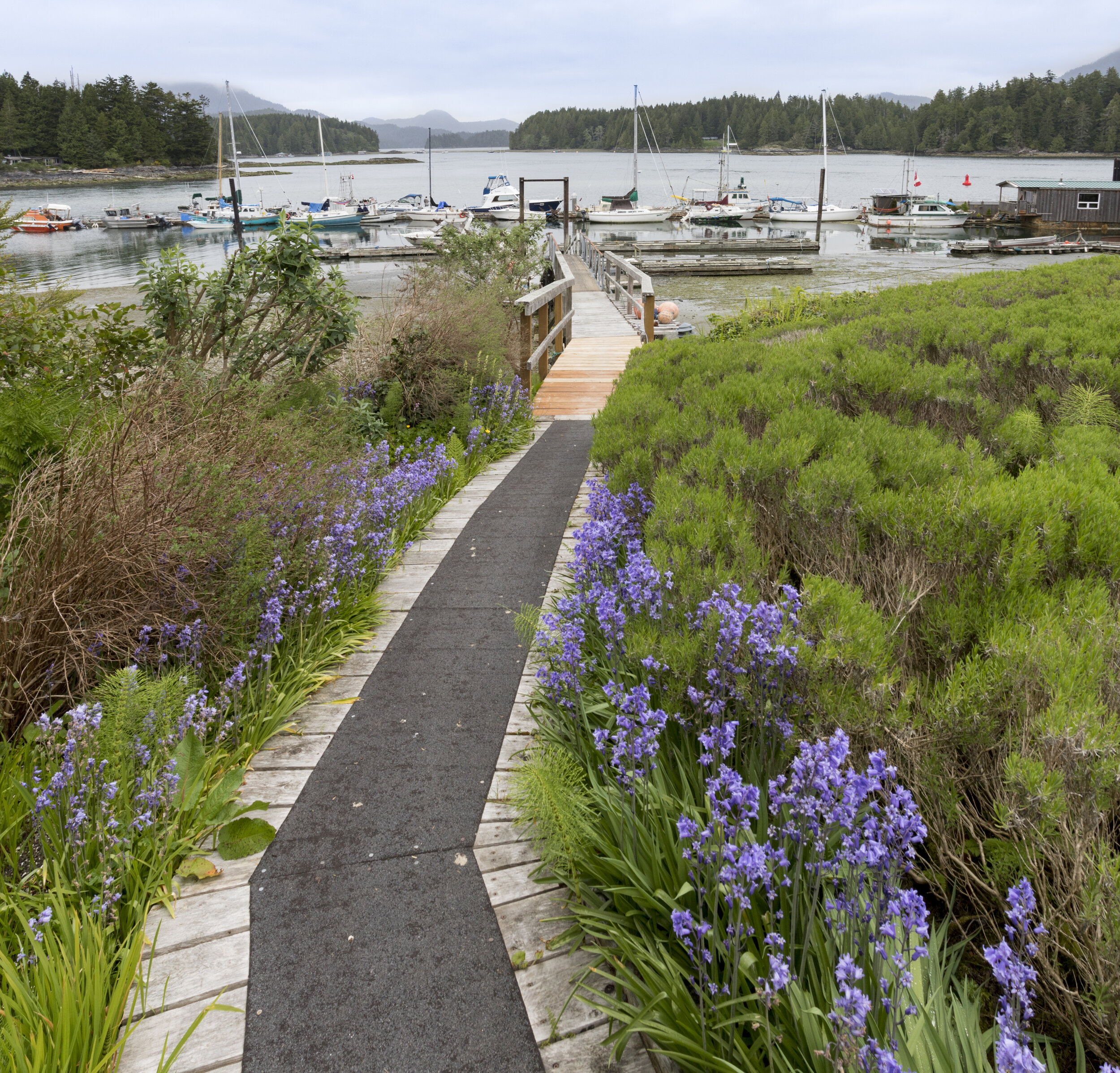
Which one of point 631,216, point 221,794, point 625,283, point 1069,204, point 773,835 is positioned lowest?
point 221,794

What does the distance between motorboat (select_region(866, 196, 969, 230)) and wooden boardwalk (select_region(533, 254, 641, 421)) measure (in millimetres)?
49857

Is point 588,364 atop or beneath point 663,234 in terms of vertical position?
beneath

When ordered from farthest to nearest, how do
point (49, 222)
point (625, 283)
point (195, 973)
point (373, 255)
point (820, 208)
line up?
point (49, 222) → point (820, 208) → point (373, 255) → point (625, 283) → point (195, 973)

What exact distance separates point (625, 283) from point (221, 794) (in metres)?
20.6

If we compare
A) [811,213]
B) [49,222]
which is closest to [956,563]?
[811,213]

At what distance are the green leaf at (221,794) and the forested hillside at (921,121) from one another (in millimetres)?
147094

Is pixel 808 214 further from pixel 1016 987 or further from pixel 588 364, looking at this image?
pixel 1016 987

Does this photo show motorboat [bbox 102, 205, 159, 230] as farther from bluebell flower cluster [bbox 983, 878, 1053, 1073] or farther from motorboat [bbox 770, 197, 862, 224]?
bluebell flower cluster [bbox 983, 878, 1053, 1073]

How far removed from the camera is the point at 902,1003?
1.69 meters

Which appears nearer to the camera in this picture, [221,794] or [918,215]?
[221,794]

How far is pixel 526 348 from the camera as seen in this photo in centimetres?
999

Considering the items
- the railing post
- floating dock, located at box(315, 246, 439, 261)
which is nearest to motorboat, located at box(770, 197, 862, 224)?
floating dock, located at box(315, 246, 439, 261)

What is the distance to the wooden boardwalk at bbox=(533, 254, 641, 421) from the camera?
1004cm

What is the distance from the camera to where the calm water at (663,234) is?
36938 mm
